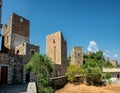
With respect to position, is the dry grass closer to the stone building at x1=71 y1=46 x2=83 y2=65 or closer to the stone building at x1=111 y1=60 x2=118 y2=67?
the stone building at x1=71 y1=46 x2=83 y2=65

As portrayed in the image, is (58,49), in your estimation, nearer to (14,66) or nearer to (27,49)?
(27,49)

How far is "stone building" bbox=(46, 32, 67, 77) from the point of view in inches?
1251

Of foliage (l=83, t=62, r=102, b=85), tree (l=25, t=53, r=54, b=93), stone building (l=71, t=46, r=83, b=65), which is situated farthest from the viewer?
stone building (l=71, t=46, r=83, b=65)

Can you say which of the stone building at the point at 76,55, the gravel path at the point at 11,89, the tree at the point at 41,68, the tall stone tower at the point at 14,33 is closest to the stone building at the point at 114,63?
the stone building at the point at 76,55

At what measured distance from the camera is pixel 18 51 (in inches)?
1040

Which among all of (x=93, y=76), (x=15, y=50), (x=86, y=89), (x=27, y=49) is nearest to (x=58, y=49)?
(x=15, y=50)

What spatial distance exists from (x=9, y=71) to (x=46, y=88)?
6.49 metres

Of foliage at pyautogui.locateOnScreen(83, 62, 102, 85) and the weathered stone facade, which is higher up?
the weathered stone facade

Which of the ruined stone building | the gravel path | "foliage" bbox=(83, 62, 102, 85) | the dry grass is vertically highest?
the ruined stone building

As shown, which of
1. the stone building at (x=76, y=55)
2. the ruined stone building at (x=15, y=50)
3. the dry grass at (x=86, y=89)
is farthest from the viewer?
the stone building at (x=76, y=55)

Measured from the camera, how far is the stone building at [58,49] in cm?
3176

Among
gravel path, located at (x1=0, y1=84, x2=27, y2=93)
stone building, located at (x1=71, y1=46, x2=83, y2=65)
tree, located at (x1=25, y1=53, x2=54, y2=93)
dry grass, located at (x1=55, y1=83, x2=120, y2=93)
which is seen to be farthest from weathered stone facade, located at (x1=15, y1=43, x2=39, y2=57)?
stone building, located at (x1=71, y1=46, x2=83, y2=65)

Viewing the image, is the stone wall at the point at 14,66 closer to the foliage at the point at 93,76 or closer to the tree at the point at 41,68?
the tree at the point at 41,68

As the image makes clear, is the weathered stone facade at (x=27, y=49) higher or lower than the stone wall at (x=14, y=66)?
higher
